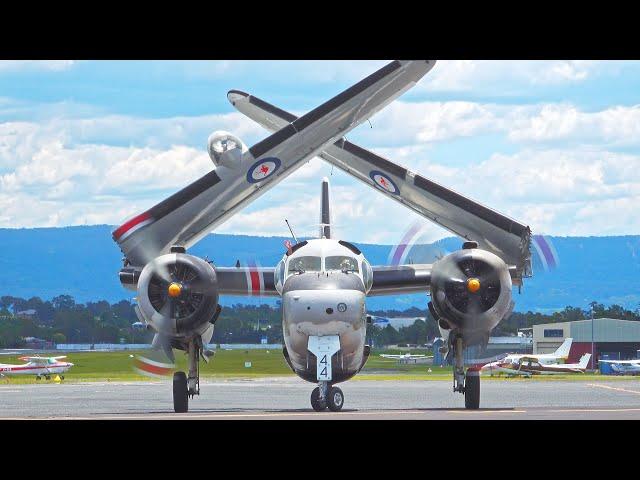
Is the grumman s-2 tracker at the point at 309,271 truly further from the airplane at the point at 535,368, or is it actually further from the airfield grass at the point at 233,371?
the airplane at the point at 535,368

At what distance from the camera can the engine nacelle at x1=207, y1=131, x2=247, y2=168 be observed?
2342 cm

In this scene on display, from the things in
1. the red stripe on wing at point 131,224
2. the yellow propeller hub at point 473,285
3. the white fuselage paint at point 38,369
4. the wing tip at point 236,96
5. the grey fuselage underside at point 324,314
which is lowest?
the white fuselage paint at point 38,369

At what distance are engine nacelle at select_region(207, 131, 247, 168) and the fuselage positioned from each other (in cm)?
246

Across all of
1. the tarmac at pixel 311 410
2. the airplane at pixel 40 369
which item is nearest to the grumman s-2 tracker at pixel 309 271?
the tarmac at pixel 311 410

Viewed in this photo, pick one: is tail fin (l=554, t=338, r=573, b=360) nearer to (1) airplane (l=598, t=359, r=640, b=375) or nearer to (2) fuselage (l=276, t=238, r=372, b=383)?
(1) airplane (l=598, t=359, r=640, b=375)

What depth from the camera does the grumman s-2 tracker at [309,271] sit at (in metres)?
22.6

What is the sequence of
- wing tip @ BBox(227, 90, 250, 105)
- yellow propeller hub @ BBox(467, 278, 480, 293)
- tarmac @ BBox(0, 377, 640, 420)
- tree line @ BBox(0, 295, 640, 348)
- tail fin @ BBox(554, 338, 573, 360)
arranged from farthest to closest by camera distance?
tail fin @ BBox(554, 338, 573, 360) < tree line @ BBox(0, 295, 640, 348) < wing tip @ BBox(227, 90, 250, 105) < yellow propeller hub @ BBox(467, 278, 480, 293) < tarmac @ BBox(0, 377, 640, 420)

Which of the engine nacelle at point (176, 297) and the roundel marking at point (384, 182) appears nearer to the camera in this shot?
the engine nacelle at point (176, 297)

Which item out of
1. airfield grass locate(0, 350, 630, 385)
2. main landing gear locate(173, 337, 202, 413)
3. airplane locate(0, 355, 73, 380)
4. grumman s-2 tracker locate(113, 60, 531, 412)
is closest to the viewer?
grumman s-2 tracker locate(113, 60, 531, 412)

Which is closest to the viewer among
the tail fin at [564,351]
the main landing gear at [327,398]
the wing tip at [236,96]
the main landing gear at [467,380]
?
the main landing gear at [327,398]

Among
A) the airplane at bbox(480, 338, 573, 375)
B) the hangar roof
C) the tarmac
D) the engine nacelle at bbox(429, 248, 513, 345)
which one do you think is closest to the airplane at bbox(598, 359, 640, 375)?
the airplane at bbox(480, 338, 573, 375)
